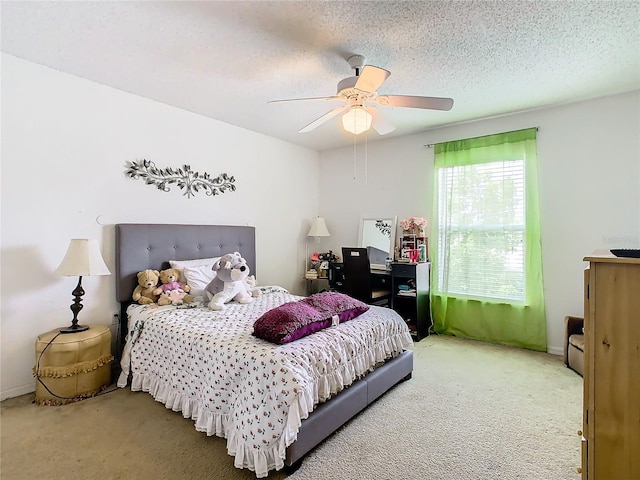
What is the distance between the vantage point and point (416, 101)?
232 centimetres

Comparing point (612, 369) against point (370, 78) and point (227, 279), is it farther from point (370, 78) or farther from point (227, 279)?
point (227, 279)

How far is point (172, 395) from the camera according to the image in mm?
2275

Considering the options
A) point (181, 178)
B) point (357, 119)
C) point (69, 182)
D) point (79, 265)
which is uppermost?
point (357, 119)

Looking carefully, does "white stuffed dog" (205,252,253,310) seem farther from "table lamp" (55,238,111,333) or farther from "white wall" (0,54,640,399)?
"white wall" (0,54,640,399)

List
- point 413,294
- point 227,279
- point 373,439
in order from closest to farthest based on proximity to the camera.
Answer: point 373,439 → point 227,279 → point 413,294

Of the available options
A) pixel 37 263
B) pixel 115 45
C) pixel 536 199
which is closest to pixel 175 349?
pixel 37 263

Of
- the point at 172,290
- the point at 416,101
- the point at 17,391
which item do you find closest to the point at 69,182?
the point at 172,290

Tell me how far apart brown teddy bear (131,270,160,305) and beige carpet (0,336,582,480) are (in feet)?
2.39

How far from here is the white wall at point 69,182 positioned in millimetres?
2475

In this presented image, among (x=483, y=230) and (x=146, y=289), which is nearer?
(x=146, y=289)

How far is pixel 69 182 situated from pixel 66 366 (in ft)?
4.72

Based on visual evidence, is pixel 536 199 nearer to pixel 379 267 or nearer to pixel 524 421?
pixel 379 267

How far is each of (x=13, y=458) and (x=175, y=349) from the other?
0.93 m

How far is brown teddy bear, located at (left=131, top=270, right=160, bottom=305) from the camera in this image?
9.66 ft
